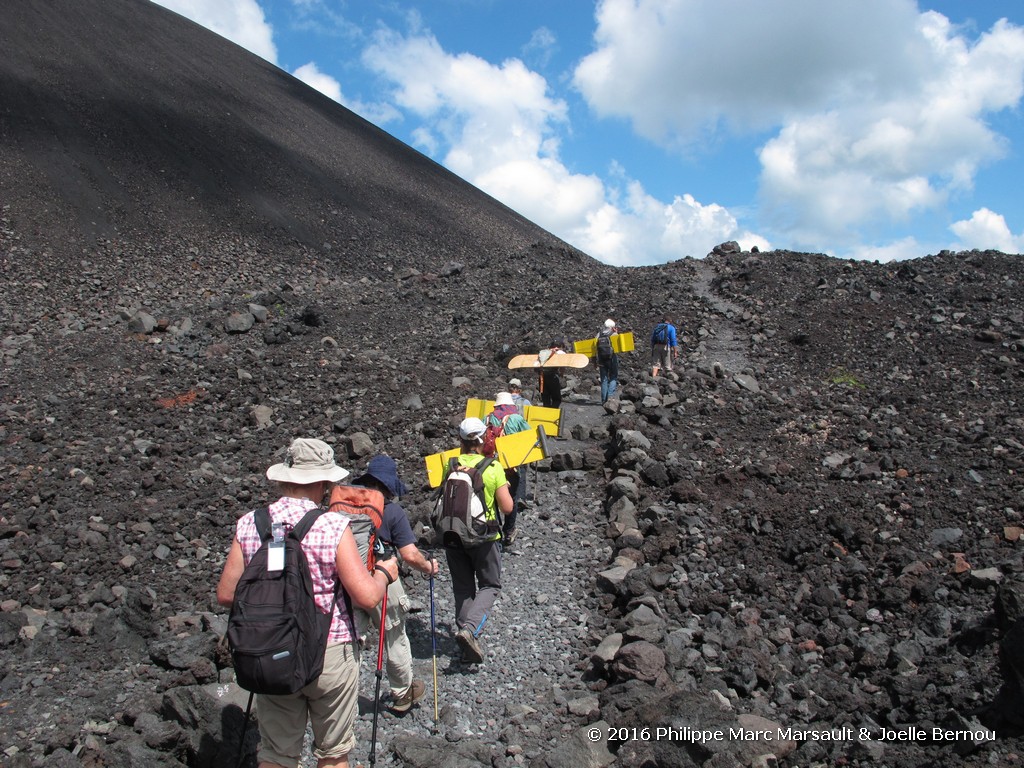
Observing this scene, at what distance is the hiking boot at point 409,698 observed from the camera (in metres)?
4.93

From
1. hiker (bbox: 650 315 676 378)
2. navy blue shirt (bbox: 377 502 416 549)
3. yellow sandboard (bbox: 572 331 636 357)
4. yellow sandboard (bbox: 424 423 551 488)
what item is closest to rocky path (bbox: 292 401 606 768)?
yellow sandboard (bbox: 424 423 551 488)

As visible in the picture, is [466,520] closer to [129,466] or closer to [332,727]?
[332,727]

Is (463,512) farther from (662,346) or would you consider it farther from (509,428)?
(662,346)

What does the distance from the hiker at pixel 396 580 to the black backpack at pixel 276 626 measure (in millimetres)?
988

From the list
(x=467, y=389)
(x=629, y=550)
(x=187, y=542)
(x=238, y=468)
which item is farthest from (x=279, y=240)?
(x=629, y=550)

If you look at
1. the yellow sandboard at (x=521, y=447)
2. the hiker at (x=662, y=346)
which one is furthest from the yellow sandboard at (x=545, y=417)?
the hiker at (x=662, y=346)

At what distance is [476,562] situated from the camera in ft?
18.1

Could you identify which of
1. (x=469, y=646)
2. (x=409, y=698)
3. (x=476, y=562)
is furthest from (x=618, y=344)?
(x=409, y=698)

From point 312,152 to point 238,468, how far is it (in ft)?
108

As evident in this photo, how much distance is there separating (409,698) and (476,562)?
105cm

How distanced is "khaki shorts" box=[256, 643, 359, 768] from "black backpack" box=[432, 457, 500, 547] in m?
1.79

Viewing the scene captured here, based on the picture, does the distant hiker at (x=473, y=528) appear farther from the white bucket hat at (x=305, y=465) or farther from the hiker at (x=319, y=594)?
the white bucket hat at (x=305, y=465)

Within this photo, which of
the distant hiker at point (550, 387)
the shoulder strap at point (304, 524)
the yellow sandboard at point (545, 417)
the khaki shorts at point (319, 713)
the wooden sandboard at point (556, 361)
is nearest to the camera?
the shoulder strap at point (304, 524)

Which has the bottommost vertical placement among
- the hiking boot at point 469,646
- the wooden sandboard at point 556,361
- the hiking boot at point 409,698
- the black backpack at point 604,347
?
the hiking boot at point 409,698
